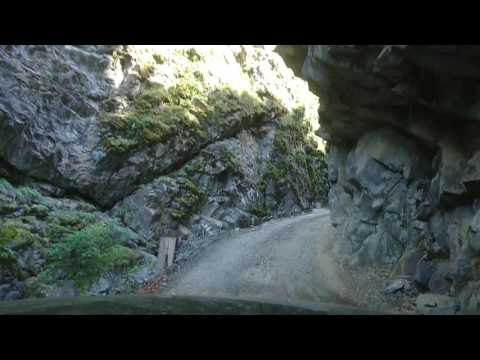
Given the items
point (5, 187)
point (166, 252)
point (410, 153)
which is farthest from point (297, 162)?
point (5, 187)

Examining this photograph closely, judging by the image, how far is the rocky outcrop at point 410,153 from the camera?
860 centimetres

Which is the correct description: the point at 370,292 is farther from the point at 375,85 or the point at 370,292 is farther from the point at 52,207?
the point at 52,207

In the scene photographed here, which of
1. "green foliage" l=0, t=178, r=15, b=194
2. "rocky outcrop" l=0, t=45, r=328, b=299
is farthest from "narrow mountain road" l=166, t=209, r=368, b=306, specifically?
"green foliage" l=0, t=178, r=15, b=194

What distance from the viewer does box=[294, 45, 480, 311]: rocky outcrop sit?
860cm

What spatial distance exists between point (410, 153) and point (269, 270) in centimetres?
553

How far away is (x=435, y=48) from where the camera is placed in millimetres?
8039

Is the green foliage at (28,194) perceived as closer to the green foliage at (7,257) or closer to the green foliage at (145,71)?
the green foliage at (7,257)

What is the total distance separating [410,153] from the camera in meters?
11.8

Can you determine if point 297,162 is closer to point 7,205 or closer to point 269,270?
point 269,270

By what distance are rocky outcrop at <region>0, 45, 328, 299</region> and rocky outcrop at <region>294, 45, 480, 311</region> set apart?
5.50 meters

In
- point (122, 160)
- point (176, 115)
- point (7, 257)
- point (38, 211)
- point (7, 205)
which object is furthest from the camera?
point (176, 115)

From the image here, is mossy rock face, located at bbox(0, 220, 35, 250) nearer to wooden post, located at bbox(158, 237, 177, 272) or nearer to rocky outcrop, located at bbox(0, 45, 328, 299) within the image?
rocky outcrop, located at bbox(0, 45, 328, 299)

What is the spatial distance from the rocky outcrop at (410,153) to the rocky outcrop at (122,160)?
5.50 meters
